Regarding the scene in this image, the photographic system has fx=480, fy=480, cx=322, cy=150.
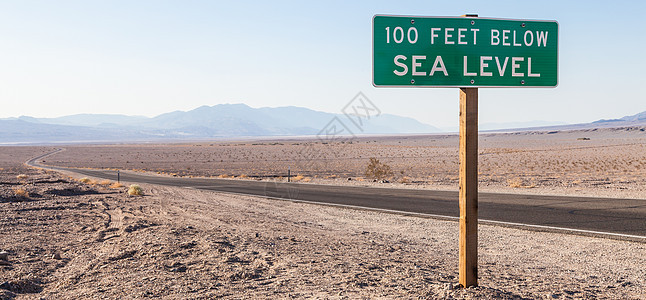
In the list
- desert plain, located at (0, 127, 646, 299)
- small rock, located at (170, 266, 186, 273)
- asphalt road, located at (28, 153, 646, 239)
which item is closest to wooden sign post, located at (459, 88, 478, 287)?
desert plain, located at (0, 127, 646, 299)

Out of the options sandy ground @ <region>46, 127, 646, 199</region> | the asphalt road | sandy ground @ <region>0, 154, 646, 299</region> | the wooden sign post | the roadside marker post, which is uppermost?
the roadside marker post

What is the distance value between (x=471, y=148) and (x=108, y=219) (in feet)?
33.5

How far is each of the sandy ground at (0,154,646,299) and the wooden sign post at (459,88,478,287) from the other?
0.51 m

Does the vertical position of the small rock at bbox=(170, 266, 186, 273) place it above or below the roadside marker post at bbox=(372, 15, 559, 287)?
below

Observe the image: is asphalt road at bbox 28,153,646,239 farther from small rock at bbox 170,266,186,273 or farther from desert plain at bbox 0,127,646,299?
small rock at bbox 170,266,186,273

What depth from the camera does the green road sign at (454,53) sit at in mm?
4738

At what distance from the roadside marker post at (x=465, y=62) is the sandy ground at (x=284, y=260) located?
1116 mm

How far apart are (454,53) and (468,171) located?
118 centimetres

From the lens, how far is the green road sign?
15.5 feet

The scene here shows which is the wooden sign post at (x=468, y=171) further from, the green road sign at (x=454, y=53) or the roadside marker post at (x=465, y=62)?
the green road sign at (x=454, y=53)

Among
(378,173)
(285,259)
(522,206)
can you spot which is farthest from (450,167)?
(285,259)

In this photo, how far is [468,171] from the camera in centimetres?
465

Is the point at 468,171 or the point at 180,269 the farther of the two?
the point at 180,269

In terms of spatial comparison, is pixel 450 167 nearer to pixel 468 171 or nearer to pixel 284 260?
pixel 284 260
